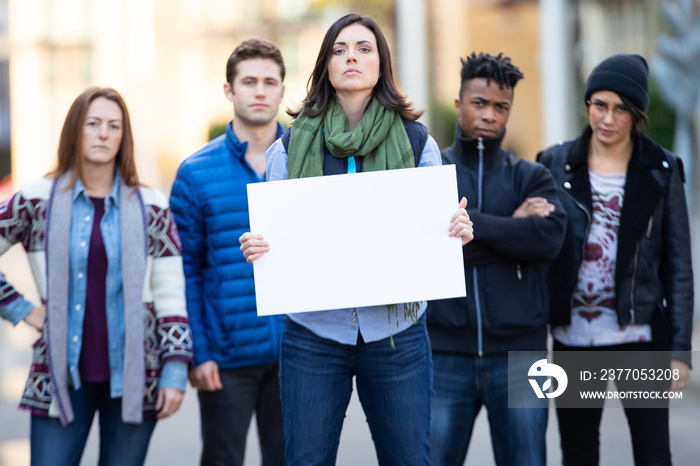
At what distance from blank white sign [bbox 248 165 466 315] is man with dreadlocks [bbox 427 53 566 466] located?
644 millimetres

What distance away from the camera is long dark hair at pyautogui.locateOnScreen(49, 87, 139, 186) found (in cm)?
359

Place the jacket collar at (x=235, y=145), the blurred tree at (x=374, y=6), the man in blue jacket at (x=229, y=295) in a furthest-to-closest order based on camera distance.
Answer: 1. the blurred tree at (x=374, y=6)
2. the jacket collar at (x=235, y=145)
3. the man in blue jacket at (x=229, y=295)

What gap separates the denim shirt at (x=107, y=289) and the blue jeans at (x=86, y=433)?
0.09 m

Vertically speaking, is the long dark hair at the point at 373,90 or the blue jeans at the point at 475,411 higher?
the long dark hair at the point at 373,90

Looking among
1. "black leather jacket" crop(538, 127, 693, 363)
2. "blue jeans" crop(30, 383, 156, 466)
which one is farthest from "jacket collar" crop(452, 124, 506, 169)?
"blue jeans" crop(30, 383, 156, 466)

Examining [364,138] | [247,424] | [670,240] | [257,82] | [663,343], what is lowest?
[247,424]

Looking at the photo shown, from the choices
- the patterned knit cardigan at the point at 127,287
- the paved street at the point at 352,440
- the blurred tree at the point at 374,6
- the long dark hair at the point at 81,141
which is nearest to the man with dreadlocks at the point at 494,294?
the patterned knit cardigan at the point at 127,287

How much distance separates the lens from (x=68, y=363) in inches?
135

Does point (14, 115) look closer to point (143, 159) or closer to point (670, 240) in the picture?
point (143, 159)

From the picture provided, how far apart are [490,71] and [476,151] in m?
0.34

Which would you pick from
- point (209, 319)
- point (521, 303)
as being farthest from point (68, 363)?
point (521, 303)

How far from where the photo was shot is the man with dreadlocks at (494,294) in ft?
11.8

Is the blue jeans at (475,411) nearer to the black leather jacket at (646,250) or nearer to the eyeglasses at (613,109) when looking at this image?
the black leather jacket at (646,250)

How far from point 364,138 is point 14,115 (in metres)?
22.1
